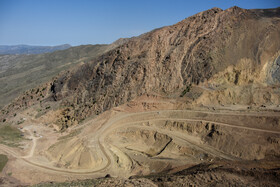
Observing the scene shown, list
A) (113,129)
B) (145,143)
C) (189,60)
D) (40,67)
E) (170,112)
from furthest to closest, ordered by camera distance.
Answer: (40,67) → (189,60) → (170,112) → (113,129) → (145,143)

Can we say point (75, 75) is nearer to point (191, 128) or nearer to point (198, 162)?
point (191, 128)

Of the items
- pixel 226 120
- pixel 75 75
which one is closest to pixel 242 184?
pixel 226 120

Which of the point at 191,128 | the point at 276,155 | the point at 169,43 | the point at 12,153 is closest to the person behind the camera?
the point at 276,155

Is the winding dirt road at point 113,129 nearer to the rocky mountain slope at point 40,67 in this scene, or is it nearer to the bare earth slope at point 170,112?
the bare earth slope at point 170,112

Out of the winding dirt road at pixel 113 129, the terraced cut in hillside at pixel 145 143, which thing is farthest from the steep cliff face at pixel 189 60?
the terraced cut in hillside at pixel 145 143

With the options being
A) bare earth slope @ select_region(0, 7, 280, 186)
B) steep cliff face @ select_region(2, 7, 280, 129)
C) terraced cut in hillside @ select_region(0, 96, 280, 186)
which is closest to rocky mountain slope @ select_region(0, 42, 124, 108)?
bare earth slope @ select_region(0, 7, 280, 186)

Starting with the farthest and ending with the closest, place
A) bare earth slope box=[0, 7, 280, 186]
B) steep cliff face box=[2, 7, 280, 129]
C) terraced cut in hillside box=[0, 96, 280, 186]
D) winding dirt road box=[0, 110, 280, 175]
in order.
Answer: steep cliff face box=[2, 7, 280, 129]
winding dirt road box=[0, 110, 280, 175]
terraced cut in hillside box=[0, 96, 280, 186]
bare earth slope box=[0, 7, 280, 186]

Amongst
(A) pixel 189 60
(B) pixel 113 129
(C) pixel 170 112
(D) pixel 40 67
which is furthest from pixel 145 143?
(D) pixel 40 67

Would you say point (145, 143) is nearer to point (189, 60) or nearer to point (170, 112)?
point (170, 112)

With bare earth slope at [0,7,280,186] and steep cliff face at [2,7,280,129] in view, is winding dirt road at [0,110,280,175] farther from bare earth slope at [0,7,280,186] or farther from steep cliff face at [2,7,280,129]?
steep cliff face at [2,7,280,129]
